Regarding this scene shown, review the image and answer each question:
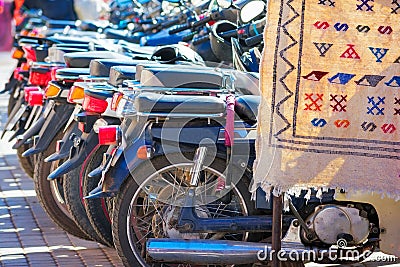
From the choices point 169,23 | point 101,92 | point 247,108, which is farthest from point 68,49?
point 247,108

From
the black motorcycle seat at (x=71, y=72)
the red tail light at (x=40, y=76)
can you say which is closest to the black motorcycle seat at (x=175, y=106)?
the black motorcycle seat at (x=71, y=72)

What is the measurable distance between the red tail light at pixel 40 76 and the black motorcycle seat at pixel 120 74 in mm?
1804

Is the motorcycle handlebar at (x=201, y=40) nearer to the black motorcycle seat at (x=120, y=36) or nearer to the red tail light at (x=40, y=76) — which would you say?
the red tail light at (x=40, y=76)

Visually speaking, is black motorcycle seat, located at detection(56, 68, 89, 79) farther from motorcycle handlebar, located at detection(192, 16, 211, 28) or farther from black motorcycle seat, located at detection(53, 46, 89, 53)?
motorcycle handlebar, located at detection(192, 16, 211, 28)

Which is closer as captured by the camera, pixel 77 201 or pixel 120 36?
pixel 77 201

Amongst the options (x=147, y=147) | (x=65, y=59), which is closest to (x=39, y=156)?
(x=65, y=59)

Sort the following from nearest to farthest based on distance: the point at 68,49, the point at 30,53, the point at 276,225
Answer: the point at 276,225 → the point at 68,49 → the point at 30,53

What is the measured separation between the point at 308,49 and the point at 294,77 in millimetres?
152

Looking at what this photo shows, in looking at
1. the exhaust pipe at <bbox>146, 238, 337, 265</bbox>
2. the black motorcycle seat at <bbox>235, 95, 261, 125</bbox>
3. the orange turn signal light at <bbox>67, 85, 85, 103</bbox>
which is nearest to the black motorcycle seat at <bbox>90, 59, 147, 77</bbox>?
the orange turn signal light at <bbox>67, 85, 85, 103</bbox>

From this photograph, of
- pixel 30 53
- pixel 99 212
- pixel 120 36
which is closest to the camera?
pixel 99 212

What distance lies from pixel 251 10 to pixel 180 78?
1233 mm

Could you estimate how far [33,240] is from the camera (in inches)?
305

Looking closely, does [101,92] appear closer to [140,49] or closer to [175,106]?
[175,106]

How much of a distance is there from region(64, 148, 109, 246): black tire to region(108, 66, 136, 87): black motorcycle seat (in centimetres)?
62
